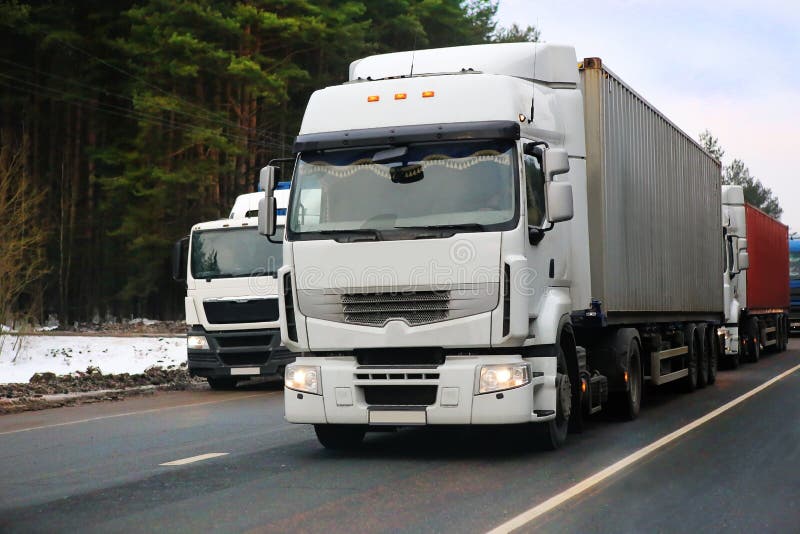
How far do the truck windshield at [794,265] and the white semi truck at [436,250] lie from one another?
3309 centimetres

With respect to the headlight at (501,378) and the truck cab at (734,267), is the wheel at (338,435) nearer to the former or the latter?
the headlight at (501,378)

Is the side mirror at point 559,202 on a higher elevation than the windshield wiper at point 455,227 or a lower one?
higher

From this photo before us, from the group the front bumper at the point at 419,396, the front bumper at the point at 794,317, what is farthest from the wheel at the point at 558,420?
the front bumper at the point at 794,317

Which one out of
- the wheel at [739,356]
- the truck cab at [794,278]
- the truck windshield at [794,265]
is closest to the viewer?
the wheel at [739,356]

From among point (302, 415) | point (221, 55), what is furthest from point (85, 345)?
point (302, 415)

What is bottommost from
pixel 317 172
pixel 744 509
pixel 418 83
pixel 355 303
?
pixel 744 509

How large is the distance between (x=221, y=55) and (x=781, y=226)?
21.5 meters

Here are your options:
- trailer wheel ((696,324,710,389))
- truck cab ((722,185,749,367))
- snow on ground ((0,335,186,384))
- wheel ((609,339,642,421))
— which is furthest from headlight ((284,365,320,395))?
truck cab ((722,185,749,367))

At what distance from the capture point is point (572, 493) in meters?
8.73

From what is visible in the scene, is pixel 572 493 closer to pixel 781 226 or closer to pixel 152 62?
pixel 781 226

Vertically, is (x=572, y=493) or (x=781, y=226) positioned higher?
(x=781, y=226)

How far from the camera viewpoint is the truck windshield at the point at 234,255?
65.5 ft

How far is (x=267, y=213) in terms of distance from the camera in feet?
37.7

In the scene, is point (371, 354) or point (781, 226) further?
point (781, 226)
